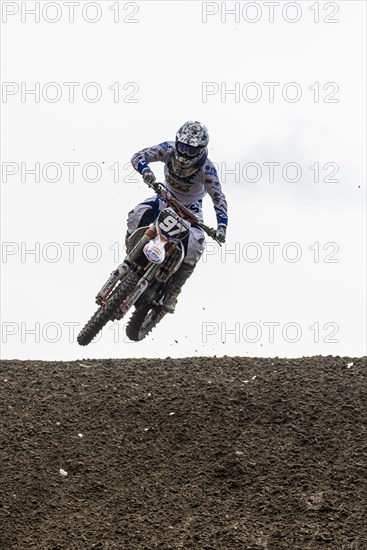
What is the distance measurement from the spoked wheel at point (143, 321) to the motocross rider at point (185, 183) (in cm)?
21

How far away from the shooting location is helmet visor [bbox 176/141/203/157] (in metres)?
15.4

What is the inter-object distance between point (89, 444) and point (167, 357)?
2.74m

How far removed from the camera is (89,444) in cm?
1391

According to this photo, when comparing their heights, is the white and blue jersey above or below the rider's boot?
above

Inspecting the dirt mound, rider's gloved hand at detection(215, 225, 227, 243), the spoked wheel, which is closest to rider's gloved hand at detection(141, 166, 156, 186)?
rider's gloved hand at detection(215, 225, 227, 243)

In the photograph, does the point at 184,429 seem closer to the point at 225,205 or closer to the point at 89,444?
the point at 89,444

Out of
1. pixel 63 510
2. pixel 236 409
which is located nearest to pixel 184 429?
pixel 236 409

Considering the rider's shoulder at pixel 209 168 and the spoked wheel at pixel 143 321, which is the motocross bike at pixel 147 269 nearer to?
the spoked wheel at pixel 143 321

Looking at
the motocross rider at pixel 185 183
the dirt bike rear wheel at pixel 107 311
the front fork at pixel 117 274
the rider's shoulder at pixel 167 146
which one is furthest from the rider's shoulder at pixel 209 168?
the dirt bike rear wheel at pixel 107 311

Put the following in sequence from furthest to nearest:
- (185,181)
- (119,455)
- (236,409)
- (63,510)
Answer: (185,181), (236,409), (119,455), (63,510)

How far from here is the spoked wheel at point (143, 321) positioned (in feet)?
A: 51.8

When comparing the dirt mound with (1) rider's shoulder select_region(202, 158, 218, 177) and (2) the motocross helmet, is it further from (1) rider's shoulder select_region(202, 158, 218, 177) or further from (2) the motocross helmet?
(2) the motocross helmet

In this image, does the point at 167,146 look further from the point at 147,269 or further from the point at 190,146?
the point at 147,269

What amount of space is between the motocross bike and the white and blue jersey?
206 mm
